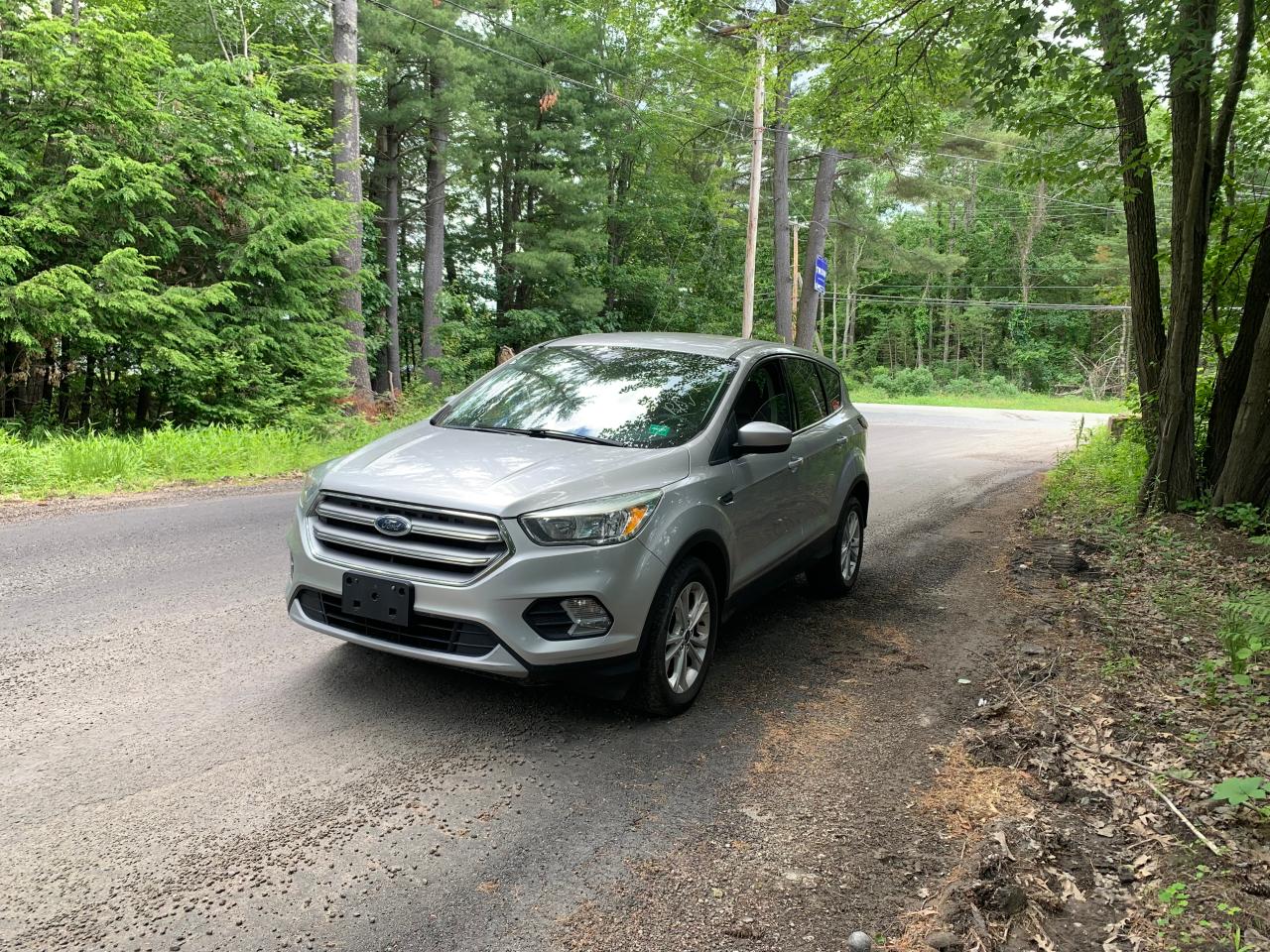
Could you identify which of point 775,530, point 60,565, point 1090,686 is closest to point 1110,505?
point 1090,686

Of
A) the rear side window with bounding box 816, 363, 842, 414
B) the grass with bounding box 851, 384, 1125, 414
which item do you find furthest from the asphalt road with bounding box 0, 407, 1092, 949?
the grass with bounding box 851, 384, 1125, 414

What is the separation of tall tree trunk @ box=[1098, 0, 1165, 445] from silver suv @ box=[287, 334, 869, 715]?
575cm

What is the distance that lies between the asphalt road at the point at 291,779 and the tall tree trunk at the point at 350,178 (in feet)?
33.0

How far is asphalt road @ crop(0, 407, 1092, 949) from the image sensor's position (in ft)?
8.36

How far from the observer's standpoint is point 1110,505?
9141mm

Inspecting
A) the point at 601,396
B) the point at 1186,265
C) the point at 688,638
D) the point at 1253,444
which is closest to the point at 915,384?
the point at 1186,265

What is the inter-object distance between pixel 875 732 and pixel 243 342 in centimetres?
1149

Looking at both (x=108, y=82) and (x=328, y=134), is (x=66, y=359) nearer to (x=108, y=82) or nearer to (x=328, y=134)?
(x=108, y=82)

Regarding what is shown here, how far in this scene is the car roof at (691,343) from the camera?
5156 millimetres

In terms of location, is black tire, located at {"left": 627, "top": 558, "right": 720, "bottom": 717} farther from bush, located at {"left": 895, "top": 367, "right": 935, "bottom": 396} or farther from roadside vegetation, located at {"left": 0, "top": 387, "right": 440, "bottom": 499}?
bush, located at {"left": 895, "top": 367, "right": 935, "bottom": 396}

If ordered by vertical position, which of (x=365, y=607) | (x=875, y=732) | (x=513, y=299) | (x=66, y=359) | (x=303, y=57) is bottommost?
(x=875, y=732)

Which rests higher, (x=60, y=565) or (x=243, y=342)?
(x=243, y=342)

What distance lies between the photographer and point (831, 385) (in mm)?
6535

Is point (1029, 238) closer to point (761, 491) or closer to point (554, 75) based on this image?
point (554, 75)
